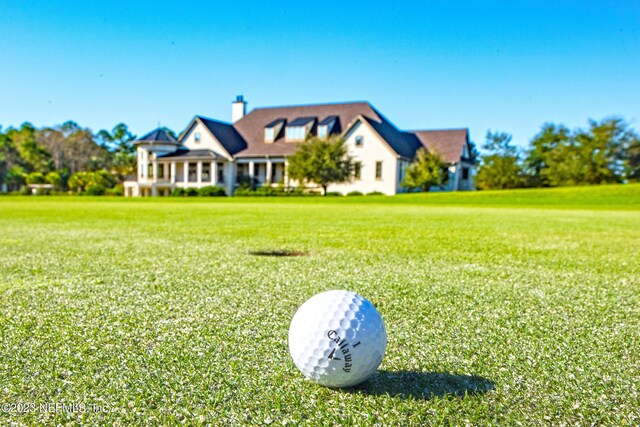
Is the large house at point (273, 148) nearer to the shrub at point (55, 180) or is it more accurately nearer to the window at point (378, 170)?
the window at point (378, 170)

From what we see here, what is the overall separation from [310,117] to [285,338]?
4241 centimetres

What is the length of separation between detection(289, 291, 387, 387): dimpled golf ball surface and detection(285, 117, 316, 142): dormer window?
41173mm

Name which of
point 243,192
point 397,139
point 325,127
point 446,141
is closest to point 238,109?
point 325,127

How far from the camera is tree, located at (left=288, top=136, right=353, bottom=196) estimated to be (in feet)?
120

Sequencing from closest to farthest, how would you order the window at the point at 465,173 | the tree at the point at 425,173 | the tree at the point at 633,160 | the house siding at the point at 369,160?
the tree at the point at 425,173
the house siding at the point at 369,160
the tree at the point at 633,160
the window at the point at 465,173

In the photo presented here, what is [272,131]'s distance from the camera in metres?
43.9

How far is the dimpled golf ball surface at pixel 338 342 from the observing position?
1770 mm

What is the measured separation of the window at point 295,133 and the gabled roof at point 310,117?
51 centimetres

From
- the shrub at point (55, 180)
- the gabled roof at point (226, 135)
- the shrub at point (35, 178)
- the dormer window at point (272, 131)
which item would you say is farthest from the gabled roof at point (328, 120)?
the shrub at point (35, 178)

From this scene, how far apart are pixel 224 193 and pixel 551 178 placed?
29.0 metres

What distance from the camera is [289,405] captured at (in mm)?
Result: 1658

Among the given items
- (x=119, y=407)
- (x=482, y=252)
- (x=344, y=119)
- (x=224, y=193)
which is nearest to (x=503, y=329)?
(x=119, y=407)

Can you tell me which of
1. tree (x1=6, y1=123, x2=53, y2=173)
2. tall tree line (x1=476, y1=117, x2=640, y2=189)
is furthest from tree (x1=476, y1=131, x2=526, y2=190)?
tree (x1=6, y1=123, x2=53, y2=173)

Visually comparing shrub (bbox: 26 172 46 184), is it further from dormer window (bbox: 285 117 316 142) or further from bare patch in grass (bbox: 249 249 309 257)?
bare patch in grass (bbox: 249 249 309 257)
